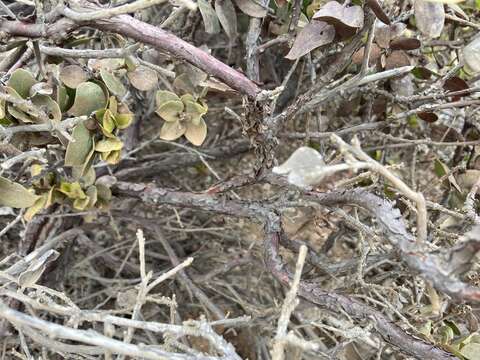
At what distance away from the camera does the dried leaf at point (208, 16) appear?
2.87ft

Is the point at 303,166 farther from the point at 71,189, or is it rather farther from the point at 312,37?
the point at 71,189

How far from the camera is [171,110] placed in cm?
90

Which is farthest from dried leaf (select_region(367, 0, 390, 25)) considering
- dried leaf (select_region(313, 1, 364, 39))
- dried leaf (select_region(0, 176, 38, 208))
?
dried leaf (select_region(0, 176, 38, 208))

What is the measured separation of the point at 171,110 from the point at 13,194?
24 cm

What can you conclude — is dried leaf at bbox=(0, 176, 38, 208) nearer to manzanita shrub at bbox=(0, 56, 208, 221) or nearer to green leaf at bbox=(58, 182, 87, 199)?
manzanita shrub at bbox=(0, 56, 208, 221)

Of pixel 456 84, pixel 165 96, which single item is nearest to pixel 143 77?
pixel 165 96

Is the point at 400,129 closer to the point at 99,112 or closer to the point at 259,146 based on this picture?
the point at 259,146

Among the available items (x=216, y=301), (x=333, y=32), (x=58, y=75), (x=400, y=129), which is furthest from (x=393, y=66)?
(x=216, y=301)

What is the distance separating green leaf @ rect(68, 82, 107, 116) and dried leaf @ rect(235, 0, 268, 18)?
0.24m

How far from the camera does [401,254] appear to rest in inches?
23.5

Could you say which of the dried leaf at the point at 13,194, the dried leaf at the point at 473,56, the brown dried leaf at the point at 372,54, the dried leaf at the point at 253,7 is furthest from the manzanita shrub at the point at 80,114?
the dried leaf at the point at 473,56

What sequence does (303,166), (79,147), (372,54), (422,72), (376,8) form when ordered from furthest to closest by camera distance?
(422,72), (372,54), (79,147), (376,8), (303,166)

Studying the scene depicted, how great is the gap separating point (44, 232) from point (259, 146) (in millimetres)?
469

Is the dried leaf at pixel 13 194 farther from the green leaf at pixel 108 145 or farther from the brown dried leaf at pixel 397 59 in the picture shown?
A: the brown dried leaf at pixel 397 59
